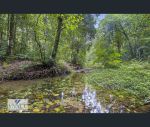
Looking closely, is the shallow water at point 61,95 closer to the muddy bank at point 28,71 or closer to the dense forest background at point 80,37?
the muddy bank at point 28,71

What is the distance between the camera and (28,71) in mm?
5125

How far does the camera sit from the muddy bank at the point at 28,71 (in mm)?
5074

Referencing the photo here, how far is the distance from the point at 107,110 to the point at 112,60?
0.99 meters

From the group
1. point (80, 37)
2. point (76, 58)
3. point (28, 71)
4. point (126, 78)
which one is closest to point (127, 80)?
point (126, 78)

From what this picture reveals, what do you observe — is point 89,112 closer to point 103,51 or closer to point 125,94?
point 125,94

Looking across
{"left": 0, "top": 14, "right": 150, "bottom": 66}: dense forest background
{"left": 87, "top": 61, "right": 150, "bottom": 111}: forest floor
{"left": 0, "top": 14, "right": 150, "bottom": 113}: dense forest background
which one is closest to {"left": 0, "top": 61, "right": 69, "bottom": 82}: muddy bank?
{"left": 0, "top": 14, "right": 150, "bottom": 113}: dense forest background

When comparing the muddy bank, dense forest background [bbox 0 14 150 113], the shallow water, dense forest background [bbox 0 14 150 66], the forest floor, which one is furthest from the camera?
the muddy bank

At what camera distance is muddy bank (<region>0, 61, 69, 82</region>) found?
507 cm

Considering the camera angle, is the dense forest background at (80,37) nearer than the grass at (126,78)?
No

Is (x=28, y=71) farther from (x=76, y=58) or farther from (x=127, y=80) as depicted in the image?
(x=127, y=80)

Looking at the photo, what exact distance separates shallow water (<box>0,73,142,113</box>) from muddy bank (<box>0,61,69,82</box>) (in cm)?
9

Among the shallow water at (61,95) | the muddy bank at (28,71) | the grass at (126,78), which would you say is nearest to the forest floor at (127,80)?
the grass at (126,78)

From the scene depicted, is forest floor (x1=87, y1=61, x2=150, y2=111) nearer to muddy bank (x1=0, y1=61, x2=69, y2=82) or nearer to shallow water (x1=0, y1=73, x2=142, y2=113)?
shallow water (x1=0, y1=73, x2=142, y2=113)

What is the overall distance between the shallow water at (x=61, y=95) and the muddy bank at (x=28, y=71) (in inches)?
3.6
